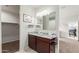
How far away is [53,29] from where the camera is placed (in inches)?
68.1

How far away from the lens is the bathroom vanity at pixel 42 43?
1.75 metres

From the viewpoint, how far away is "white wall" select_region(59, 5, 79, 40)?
1.62 metres

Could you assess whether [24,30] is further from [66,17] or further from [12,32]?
[66,17]

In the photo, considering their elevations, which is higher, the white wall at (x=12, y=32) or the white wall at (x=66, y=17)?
the white wall at (x=66, y=17)

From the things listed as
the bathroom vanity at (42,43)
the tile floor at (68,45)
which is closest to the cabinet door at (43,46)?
the bathroom vanity at (42,43)

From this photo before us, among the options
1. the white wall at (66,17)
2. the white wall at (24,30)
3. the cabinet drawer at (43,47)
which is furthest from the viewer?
the white wall at (24,30)

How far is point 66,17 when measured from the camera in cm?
166

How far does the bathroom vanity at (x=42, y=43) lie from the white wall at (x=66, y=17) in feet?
0.87

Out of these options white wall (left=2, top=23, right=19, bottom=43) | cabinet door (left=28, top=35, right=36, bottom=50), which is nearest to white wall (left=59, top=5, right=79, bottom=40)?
cabinet door (left=28, top=35, right=36, bottom=50)

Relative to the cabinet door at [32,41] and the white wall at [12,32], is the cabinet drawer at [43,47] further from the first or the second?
the white wall at [12,32]
